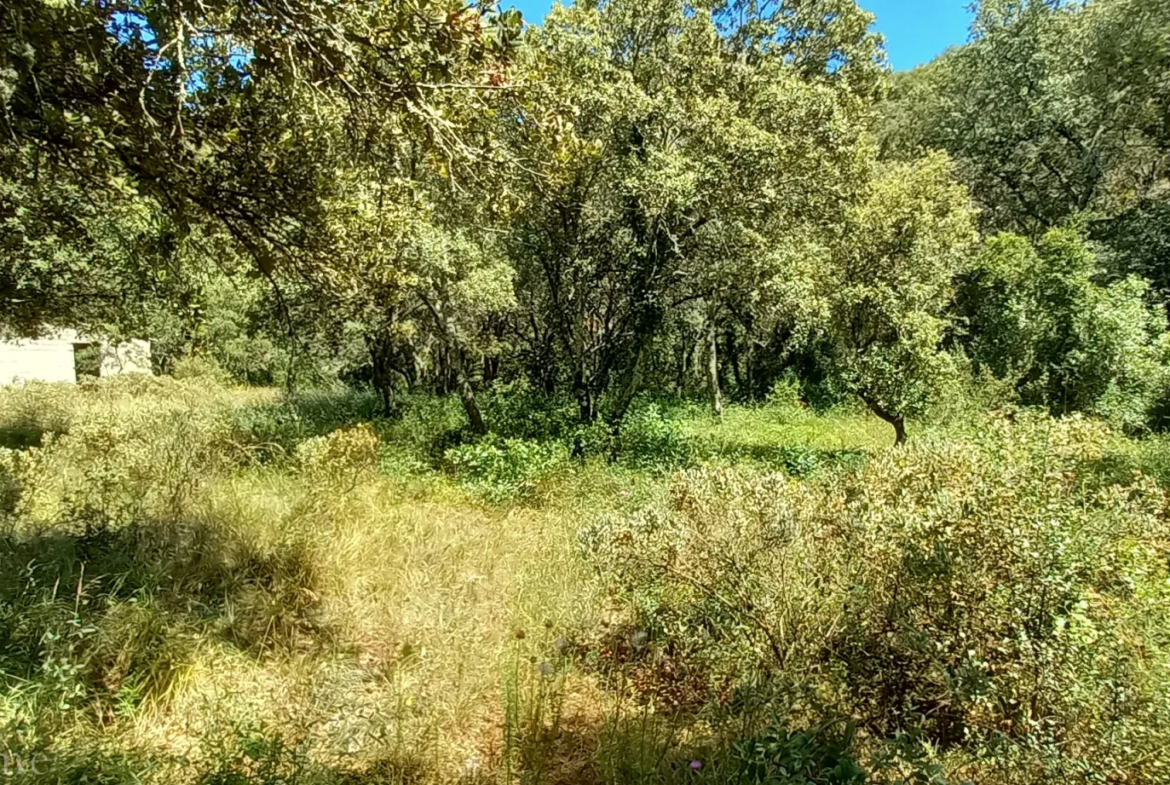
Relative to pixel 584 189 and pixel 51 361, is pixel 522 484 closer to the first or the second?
pixel 584 189

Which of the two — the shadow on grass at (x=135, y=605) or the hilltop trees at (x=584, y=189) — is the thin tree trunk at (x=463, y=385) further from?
the shadow on grass at (x=135, y=605)

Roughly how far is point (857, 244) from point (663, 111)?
9.90ft

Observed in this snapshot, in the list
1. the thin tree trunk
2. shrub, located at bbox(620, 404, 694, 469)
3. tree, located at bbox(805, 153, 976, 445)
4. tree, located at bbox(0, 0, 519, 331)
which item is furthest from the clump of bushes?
the thin tree trunk

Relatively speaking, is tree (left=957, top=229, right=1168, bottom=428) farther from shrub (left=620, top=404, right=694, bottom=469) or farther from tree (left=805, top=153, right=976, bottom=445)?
shrub (left=620, top=404, right=694, bottom=469)

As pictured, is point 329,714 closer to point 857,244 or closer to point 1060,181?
point 857,244

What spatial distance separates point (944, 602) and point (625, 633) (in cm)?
171

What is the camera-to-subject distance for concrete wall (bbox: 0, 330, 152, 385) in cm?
1562

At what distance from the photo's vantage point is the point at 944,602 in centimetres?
239

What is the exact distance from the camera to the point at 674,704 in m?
2.82

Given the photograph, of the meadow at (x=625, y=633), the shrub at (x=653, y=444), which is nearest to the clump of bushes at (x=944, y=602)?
the meadow at (x=625, y=633)

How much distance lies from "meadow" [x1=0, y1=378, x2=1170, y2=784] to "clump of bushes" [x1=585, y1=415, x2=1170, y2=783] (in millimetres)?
13

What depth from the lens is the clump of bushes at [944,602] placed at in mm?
1979

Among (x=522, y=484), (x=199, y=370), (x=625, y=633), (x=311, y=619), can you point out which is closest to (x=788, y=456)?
(x=522, y=484)

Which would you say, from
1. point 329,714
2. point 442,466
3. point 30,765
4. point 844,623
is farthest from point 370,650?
point 442,466
